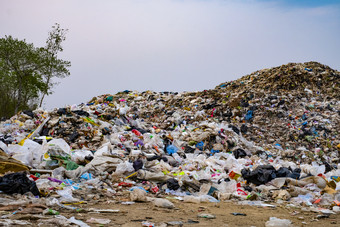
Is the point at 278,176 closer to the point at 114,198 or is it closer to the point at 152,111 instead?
the point at 114,198

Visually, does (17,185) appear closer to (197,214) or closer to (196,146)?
(197,214)

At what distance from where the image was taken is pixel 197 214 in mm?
3748

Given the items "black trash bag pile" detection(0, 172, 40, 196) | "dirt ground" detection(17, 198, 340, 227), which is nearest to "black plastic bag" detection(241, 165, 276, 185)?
"dirt ground" detection(17, 198, 340, 227)

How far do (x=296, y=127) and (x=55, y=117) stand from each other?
27.1ft

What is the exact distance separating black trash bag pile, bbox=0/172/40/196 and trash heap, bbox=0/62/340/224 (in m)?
0.01

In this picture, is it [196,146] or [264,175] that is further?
[196,146]

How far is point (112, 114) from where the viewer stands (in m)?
9.70

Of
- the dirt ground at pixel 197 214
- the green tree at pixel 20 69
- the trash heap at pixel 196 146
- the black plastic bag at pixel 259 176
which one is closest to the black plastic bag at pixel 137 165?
the trash heap at pixel 196 146

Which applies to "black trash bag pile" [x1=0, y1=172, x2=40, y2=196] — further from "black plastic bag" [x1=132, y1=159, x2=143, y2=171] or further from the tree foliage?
the tree foliage

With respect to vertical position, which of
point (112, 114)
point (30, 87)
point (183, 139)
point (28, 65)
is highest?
point (28, 65)

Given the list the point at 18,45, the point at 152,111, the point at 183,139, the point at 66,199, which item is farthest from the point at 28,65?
the point at 66,199

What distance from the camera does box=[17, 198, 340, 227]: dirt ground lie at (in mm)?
3211

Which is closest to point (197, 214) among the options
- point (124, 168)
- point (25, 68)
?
point (124, 168)

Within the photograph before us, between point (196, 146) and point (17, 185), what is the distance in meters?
5.60
